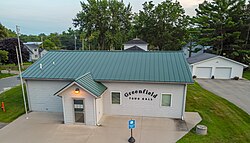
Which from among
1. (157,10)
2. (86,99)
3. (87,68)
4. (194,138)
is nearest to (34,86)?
(87,68)

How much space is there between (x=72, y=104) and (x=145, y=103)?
4.56 metres

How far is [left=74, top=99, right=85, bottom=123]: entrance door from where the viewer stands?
32.9ft

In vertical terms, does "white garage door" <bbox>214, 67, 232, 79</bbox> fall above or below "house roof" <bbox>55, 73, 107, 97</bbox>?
below

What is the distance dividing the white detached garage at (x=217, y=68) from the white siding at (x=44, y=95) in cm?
1979

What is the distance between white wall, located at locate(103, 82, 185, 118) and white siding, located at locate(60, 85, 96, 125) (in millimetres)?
1565

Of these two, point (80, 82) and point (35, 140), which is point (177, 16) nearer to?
point (80, 82)

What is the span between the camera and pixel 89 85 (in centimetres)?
999

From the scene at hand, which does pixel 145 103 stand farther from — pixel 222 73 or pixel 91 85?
pixel 222 73

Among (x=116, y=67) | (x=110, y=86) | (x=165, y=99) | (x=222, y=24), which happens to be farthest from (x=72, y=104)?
(x=222, y=24)

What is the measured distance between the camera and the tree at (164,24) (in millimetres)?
44438

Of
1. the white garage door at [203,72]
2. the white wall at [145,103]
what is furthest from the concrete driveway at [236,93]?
the white wall at [145,103]

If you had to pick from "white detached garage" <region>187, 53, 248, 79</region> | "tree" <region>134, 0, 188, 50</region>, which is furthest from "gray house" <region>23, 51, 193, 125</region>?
"tree" <region>134, 0, 188, 50</region>

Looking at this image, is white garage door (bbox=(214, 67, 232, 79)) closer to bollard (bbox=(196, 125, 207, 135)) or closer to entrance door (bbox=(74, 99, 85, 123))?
bollard (bbox=(196, 125, 207, 135))

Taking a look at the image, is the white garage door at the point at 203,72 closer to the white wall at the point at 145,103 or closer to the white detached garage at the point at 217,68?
the white detached garage at the point at 217,68
